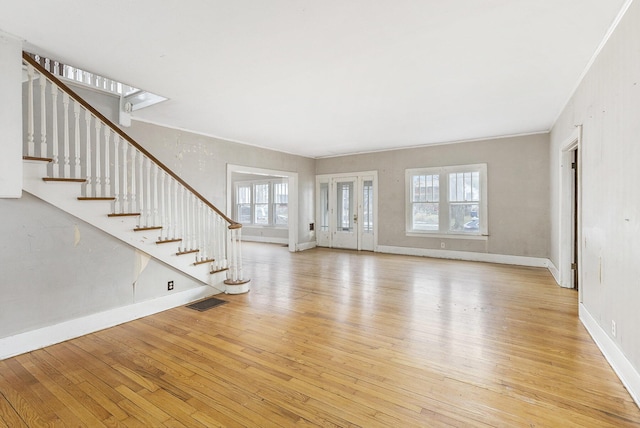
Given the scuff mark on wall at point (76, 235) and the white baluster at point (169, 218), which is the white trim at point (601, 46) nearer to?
the white baluster at point (169, 218)

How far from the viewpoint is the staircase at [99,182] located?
9.14ft

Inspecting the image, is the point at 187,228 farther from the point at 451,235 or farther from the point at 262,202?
the point at 262,202

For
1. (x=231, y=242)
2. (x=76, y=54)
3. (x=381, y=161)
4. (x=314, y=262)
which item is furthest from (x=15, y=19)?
(x=381, y=161)

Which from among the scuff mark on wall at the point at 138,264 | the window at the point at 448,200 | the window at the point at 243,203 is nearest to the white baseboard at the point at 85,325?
the scuff mark on wall at the point at 138,264

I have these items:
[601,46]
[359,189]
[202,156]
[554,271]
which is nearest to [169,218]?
[202,156]

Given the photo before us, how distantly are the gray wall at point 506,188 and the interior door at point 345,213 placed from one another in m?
1.32

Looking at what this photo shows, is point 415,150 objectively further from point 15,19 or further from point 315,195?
point 15,19

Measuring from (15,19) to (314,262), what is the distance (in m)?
5.64

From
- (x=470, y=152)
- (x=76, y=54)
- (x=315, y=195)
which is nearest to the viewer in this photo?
(x=76, y=54)

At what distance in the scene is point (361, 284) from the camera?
16.1 ft

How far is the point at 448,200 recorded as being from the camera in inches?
277

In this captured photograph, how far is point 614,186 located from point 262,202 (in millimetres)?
9367

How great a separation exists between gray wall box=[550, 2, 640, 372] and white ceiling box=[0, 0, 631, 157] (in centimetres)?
32

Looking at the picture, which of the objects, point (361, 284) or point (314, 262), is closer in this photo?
point (361, 284)
